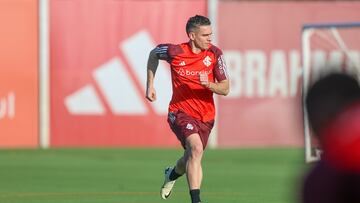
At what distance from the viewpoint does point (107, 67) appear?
21812 mm

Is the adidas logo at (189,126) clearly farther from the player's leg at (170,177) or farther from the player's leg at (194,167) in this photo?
the player's leg at (170,177)

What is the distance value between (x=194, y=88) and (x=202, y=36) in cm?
55

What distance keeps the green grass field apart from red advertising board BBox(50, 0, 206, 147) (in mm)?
712

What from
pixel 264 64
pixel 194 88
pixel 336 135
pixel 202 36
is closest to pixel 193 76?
pixel 194 88

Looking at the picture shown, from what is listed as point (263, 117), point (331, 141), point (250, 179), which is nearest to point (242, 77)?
point (263, 117)

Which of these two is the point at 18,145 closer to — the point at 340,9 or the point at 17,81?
the point at 17,81

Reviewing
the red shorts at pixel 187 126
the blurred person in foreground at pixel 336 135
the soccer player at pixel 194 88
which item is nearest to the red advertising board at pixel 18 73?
the soccer player at pixel 194 88

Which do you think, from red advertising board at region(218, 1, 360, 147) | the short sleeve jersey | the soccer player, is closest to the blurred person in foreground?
the soccer player

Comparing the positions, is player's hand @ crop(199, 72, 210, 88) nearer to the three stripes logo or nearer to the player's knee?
the player's knee

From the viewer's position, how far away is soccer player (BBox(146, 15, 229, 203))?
10.9 m

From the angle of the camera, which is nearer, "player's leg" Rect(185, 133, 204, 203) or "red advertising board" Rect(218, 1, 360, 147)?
"player's leg" Rect(185, 133, 204, 203)

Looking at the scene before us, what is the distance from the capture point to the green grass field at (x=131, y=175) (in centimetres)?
1302

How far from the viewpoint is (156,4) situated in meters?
21.9

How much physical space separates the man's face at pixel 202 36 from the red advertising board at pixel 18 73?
11.0 metres
